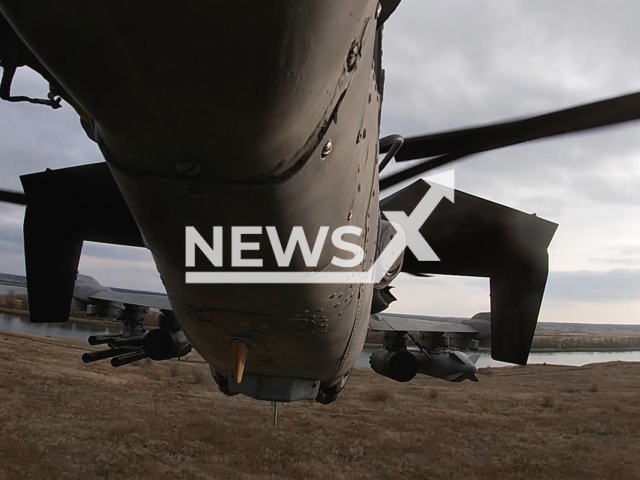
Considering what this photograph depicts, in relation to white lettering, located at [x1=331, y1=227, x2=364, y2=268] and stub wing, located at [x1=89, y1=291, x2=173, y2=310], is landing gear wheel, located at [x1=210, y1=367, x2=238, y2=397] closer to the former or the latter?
white lettering, located at [x1=331, y1=227, x2=364, y2=268]

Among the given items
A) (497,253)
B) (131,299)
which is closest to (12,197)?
(497,253)

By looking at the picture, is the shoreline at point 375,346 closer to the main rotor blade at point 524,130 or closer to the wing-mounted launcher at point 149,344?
the wing-mounted launcher at point 149,344

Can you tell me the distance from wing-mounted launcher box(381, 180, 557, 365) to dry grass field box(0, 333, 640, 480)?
5435 millimetres

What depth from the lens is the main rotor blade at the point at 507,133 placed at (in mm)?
1861

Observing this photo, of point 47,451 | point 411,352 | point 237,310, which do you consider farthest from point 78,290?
point 237,310

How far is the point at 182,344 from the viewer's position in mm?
8375

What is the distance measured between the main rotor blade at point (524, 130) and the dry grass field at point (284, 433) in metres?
7.70

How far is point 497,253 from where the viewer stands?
17.3 ft

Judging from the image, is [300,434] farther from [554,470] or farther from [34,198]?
[34,198]

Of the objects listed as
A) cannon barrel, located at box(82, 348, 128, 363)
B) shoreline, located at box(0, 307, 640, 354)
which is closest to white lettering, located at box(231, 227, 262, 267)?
cannon barrel, located at box(82, 348, 128, 363)

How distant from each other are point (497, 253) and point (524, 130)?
3.17 meters

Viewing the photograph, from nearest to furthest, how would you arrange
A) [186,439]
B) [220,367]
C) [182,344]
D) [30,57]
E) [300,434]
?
1. [30,57]
2. [220,367]
3. [182,344]
4. [186,439]
5. [300,434]

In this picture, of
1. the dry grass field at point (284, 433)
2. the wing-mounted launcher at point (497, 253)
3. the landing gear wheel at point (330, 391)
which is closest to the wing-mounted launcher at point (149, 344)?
the dry grass field at point (284, 433)

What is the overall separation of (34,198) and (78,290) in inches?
289
